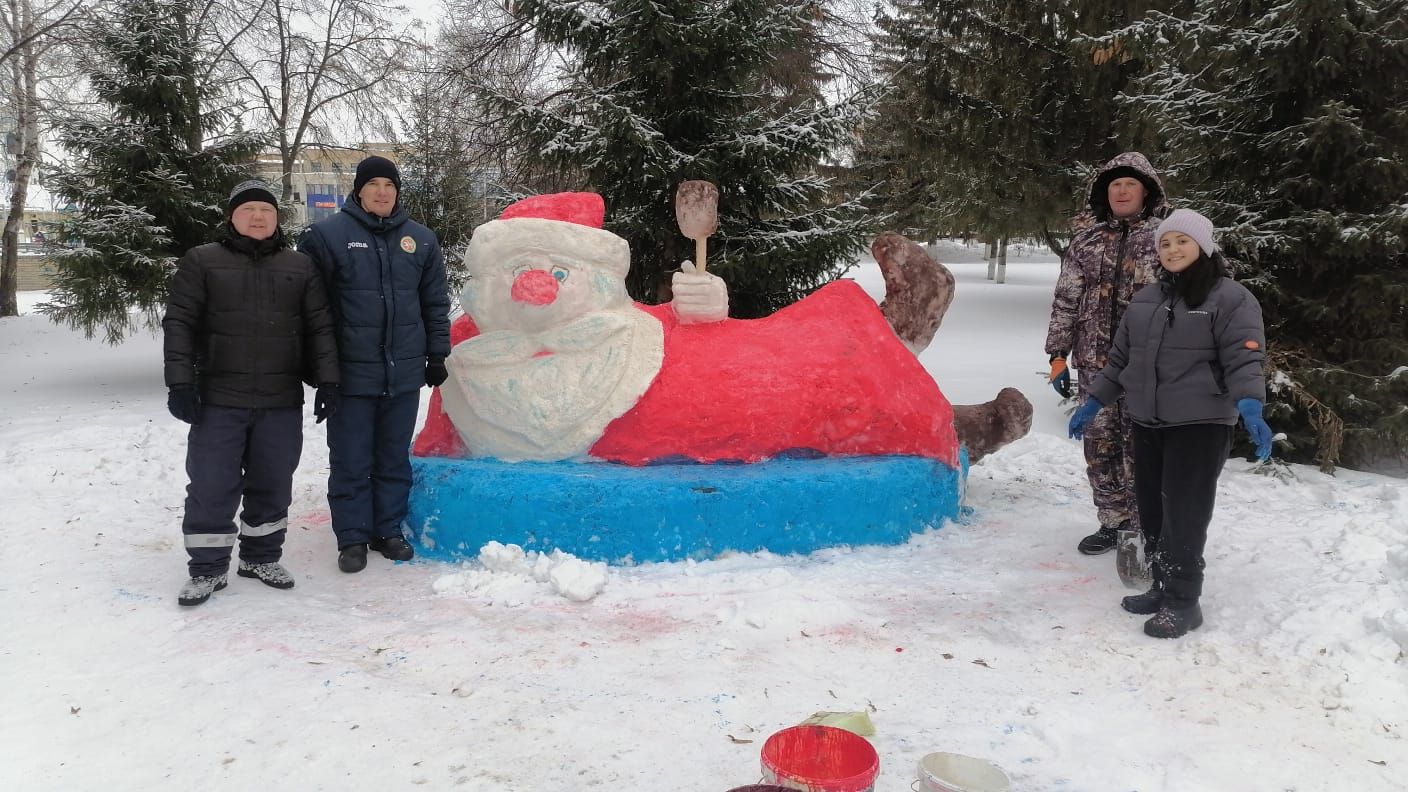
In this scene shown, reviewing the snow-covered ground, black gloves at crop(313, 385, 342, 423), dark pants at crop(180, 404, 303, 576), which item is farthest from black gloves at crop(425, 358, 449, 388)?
the snow-covered ground

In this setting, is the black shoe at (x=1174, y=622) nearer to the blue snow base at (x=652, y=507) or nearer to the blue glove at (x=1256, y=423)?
the blue glove at (x=1256, y=423)

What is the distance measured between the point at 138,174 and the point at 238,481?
678 cm

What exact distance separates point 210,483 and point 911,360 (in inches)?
123

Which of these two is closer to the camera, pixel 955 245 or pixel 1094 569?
pixel 1094 569

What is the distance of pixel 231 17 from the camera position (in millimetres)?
13336

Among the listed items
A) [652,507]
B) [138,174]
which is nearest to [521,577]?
[652,507]

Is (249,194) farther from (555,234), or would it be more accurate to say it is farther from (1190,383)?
(1190,383)

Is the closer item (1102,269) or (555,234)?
(1102,269)

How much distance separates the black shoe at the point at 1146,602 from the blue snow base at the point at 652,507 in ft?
3.46

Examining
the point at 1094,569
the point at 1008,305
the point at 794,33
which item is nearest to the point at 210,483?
the point at 1094,569

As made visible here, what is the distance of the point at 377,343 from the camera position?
374cm

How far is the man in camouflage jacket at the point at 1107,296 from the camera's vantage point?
149 inches

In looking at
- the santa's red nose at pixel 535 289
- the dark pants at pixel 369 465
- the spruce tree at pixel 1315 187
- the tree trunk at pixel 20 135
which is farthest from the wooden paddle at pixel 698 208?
the tree trunk at pixel 20 135

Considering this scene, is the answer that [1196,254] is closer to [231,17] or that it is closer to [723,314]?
[723,314]
